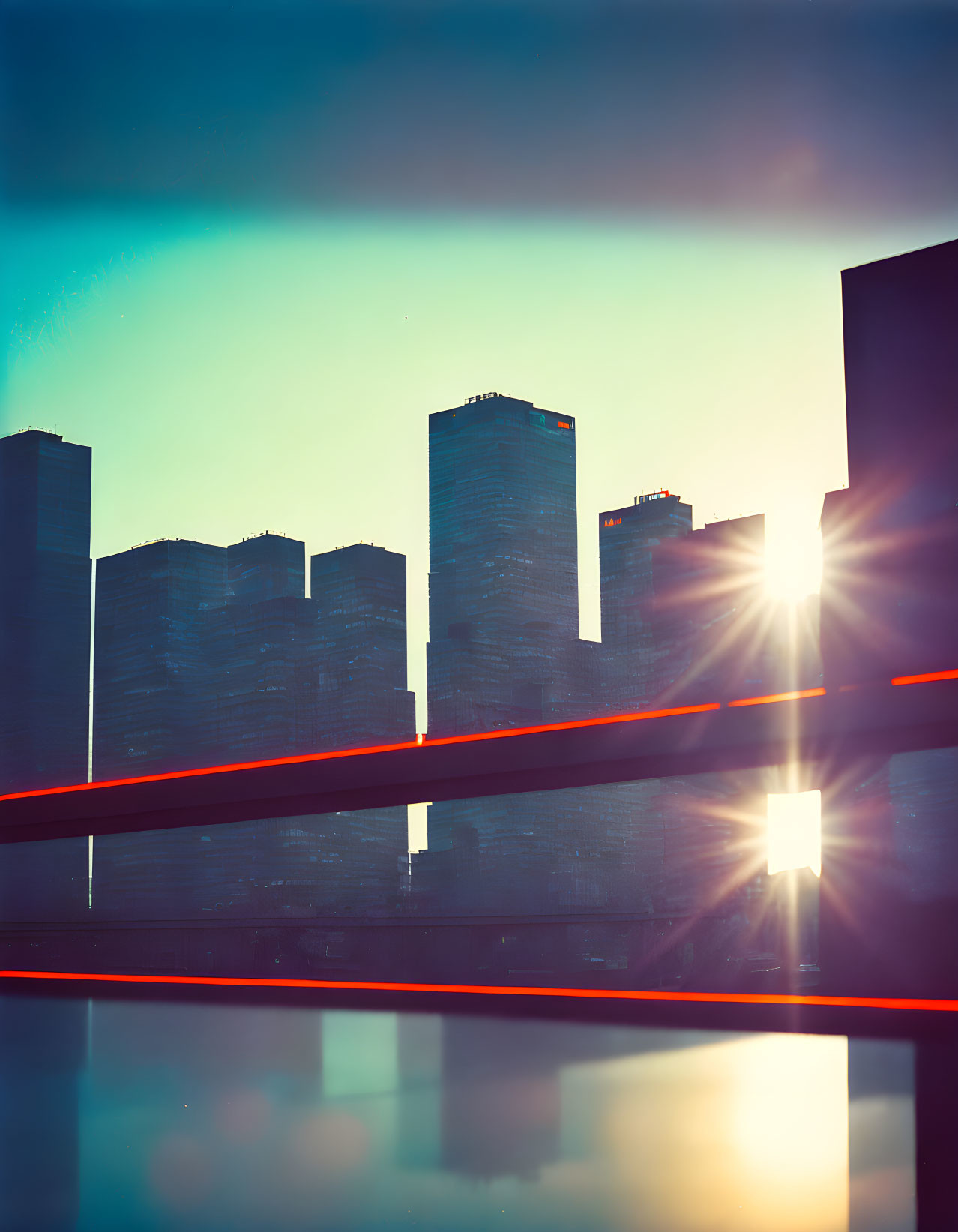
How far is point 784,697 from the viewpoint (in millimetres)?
9250

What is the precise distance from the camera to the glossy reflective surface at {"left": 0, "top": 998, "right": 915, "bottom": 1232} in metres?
2.21

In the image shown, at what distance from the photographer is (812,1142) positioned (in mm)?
2730

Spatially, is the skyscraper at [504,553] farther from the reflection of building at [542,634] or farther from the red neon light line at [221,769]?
the red neon light line at [221,769]

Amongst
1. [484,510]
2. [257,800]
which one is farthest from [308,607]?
[257,800]

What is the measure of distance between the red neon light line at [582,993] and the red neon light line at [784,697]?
2.50 meters

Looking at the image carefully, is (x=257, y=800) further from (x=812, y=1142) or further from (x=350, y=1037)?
(x=812, y=1142)

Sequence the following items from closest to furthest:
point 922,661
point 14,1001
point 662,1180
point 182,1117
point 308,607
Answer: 1. point 662,1180
2. point 182,1117
3. point 14,1001
4. point 922,661
5. point 308,607

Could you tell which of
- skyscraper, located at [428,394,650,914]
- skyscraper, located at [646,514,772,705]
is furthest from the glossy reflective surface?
skyscraper, located at [428,394,650,914]

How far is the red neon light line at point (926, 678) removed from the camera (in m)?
8.51

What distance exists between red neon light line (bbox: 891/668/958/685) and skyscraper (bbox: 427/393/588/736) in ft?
223

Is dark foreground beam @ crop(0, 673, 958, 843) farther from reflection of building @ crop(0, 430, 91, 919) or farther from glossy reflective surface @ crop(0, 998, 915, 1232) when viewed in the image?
reflection of building @ crop(0, 430, 91, 919)

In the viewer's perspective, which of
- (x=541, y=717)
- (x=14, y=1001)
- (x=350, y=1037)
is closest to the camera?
(x=350, y=1037)

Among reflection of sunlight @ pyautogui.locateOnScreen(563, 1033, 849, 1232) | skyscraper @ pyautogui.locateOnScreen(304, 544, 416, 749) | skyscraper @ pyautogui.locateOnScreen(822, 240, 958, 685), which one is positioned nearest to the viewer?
reflection of sunlight @ pyautogui.locateOnScreen(563, 1033, 849, 1232)

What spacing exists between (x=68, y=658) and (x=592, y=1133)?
205 feet
